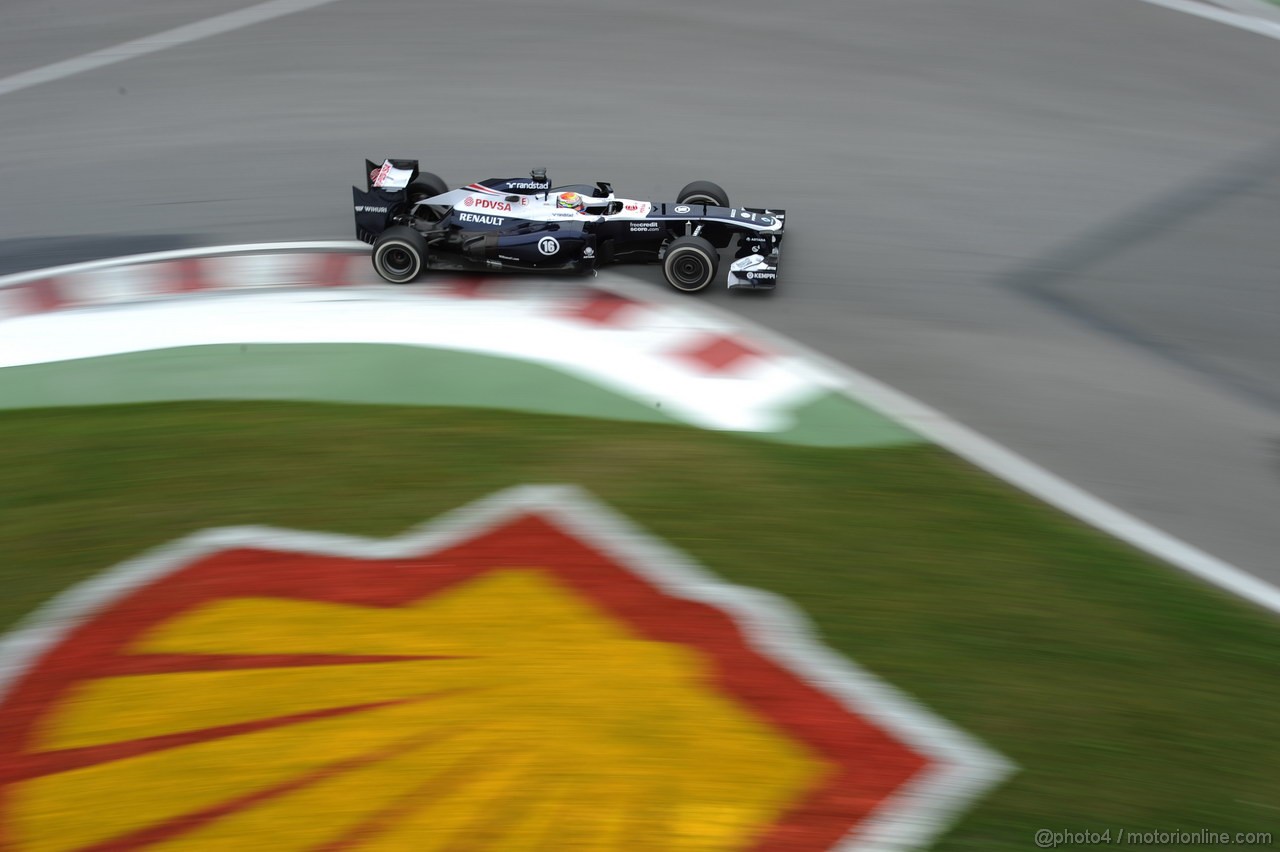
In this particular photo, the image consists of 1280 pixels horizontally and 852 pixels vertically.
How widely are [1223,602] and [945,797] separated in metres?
2.16

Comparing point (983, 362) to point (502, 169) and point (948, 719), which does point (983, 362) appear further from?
point (502, 169)

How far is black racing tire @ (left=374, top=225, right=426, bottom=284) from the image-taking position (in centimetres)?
828

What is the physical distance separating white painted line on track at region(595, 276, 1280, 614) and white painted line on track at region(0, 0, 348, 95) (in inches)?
341

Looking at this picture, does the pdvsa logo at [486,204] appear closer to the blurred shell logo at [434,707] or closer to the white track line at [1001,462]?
the white track line at [1001,462]

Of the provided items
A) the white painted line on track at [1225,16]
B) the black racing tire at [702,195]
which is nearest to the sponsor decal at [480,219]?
the black racing tire at [702,195]

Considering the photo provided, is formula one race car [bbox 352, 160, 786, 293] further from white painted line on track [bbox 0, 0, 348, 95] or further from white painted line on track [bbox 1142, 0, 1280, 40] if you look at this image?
white painted line on track [bbox 1142, 0, 1280, 40]

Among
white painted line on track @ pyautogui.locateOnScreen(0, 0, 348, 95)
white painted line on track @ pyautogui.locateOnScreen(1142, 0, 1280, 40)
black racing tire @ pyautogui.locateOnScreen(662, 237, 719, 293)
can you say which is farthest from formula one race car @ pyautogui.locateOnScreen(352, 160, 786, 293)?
white painted line on track @ pyautogui.locateOnScreen(1142, 0, 1280, 40)

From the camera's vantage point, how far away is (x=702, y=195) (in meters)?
8.95

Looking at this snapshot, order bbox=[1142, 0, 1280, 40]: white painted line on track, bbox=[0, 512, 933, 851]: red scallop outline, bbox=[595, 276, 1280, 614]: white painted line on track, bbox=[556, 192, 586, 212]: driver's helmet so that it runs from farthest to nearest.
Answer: bbox=[1142, 0, 1280, 40]: white painted line on track, bbox=[556, 192, 586, 212]: driver's helmet, bbox=[595, 276, 1280, 614]: white painted line on track, bbox=[0, 512, 933, 851]: red scallop outline

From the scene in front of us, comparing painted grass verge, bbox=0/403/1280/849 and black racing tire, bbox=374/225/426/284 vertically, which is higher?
black racing tire, bbox=374/225/426/284

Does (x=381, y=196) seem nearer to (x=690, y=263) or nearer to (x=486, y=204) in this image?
(x=486, y=204)

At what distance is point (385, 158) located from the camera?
10.5m

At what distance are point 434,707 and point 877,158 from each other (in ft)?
24.2

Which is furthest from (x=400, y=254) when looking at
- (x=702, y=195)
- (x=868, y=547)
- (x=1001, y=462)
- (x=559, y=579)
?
(x=1001, y=462)
